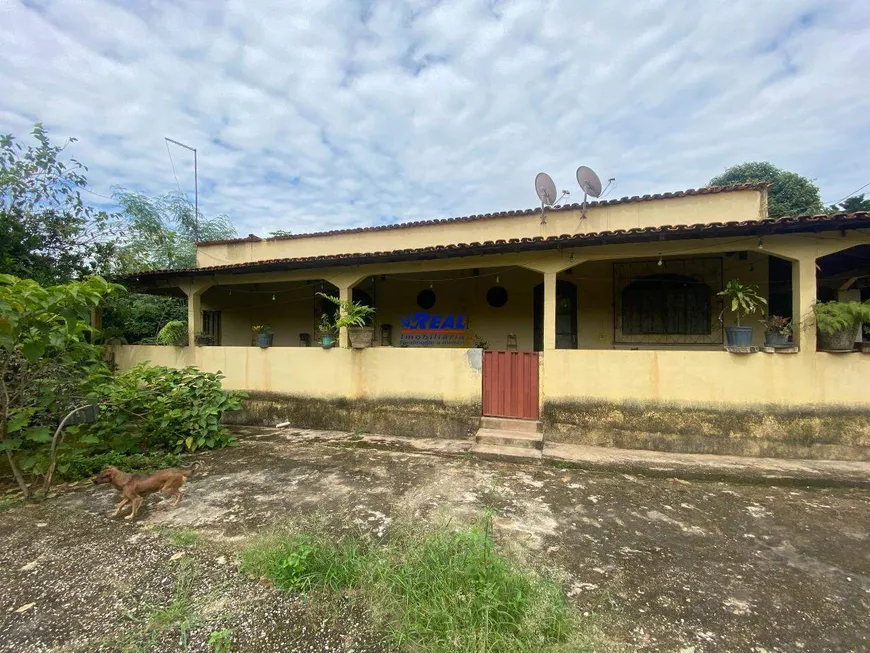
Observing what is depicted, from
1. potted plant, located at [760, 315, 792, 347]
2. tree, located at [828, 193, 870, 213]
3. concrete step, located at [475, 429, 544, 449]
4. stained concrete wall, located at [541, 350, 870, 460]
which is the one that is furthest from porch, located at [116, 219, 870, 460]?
tree, located at [828, 193, 870, 213]

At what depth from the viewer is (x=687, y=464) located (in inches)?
190

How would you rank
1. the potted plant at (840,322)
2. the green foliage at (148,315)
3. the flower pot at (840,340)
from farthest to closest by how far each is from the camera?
the green foliage at (148,315) < the flower pot at (840,340) < the potted plant at (840,322)

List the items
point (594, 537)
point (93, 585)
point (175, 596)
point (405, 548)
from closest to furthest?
point (175, 596)
point (93, 585)
point (405, 548)
point (594, 537)

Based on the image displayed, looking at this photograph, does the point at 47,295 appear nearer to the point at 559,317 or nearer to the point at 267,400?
the point at 267,400

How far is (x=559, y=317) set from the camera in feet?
26.6

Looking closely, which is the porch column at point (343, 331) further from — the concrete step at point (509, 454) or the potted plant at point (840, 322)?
the potted plant at point (840, 322)

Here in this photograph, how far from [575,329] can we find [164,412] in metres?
7.89

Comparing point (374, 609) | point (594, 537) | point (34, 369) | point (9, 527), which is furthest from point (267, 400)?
point (594, 537)

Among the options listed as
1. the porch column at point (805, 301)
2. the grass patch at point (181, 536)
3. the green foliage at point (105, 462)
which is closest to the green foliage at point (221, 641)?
the grass patch at point (181, 536)

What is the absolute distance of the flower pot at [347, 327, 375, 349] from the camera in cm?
654

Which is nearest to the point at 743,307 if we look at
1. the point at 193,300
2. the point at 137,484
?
the point at 137,484

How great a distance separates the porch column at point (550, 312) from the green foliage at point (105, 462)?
5740 mm

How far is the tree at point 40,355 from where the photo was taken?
3295 millimetres

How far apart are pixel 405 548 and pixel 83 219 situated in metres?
10.5
